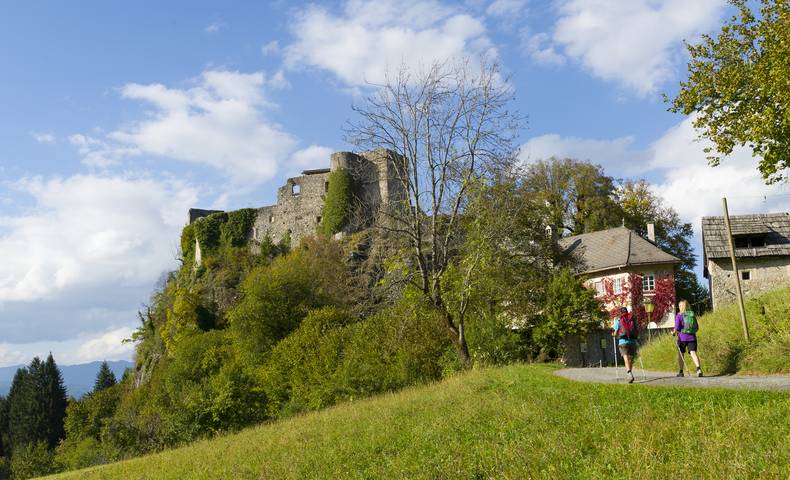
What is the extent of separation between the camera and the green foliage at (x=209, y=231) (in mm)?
65438

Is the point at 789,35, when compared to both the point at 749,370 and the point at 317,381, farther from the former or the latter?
the point at 317,381

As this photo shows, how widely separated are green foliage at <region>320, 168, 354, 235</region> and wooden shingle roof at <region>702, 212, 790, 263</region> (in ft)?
99.1

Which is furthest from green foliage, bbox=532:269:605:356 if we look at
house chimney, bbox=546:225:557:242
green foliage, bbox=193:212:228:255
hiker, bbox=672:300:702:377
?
green foliage, bbox=193:212:228:255

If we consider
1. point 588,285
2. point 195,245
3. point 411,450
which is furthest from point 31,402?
point 411,450

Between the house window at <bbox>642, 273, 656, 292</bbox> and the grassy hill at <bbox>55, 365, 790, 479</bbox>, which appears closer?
the grassy hill at <bbox>55, 365, 790, 479</bbox>

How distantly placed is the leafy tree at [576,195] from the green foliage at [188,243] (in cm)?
3384

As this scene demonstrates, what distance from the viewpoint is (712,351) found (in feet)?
55.4

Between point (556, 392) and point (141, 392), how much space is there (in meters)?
44.8

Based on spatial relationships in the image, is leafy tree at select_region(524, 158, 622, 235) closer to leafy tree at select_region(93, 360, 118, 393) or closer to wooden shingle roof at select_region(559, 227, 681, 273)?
wooden shingle roof at select_region(559, 227, 681, 273)

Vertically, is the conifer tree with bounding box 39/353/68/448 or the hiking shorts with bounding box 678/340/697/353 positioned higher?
the hiking shorts with bounding box 678/340/697/353

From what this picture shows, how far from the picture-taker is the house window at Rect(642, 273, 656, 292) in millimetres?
38938

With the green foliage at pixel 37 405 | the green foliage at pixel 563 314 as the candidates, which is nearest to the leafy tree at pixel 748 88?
the green foliage at pixel 563 314

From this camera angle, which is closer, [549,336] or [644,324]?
[549,336]

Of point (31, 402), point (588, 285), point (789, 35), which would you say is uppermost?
point (789, 35)
